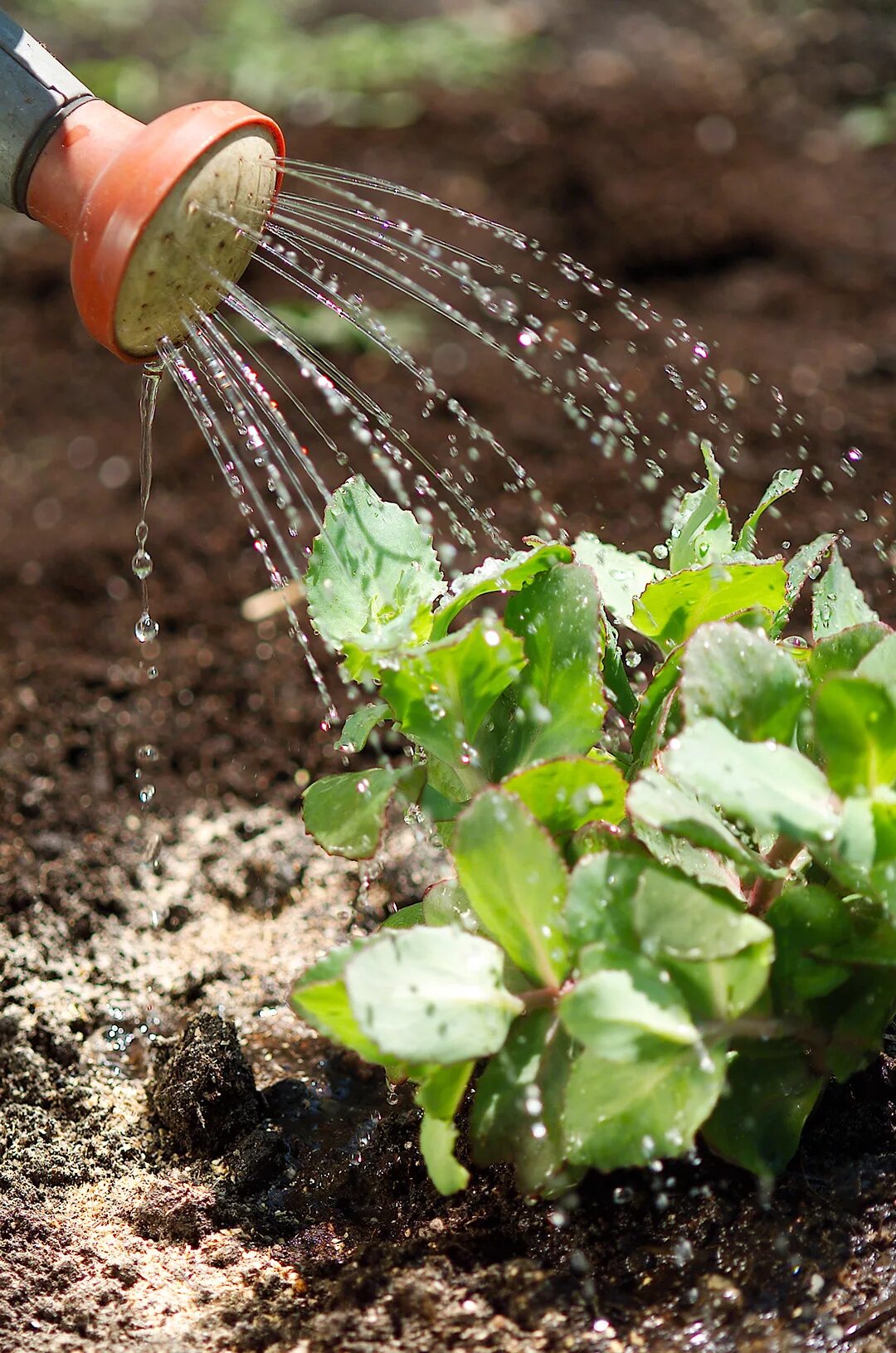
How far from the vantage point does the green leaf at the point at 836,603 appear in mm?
1253

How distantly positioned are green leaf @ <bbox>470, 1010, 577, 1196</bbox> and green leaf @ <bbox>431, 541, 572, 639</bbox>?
1.16ft

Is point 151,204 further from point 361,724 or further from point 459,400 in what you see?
point 459,400

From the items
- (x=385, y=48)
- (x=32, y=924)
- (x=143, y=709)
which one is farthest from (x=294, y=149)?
(x=32, y=924)

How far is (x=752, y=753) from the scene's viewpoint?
3.24 ft

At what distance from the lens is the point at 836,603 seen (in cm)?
126

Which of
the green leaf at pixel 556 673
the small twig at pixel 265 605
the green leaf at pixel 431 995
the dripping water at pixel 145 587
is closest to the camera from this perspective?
→ the green leaf at pixel 431 995

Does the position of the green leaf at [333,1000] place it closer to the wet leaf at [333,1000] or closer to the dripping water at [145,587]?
the wet leaf at [333,1000]

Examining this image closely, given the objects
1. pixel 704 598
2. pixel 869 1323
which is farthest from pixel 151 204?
pixel 869 1323

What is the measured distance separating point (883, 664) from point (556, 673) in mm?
278

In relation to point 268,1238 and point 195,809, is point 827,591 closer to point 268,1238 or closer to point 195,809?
point 268,1238

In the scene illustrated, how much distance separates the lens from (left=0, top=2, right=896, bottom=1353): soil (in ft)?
3.66

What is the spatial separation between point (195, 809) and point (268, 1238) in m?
0.84

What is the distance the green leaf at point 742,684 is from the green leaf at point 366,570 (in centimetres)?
26

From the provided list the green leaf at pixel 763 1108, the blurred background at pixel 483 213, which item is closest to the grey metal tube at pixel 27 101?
the blurred background at pixel 483 213
